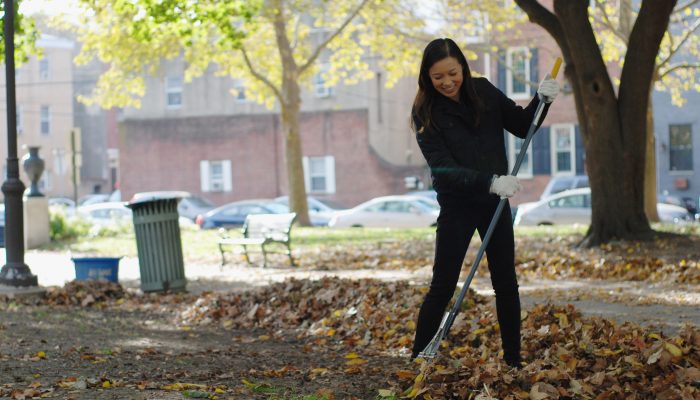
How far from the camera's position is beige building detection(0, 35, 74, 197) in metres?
63.7

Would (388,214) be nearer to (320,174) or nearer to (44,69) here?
(320,174)

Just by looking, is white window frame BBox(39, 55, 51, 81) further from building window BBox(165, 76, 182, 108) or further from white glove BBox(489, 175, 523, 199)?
white glove BBox(489, 175, 523, 199)

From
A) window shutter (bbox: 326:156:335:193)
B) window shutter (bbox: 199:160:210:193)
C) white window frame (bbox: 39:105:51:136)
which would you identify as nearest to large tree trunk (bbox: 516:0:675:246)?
window shutter (bbox: 326:156:335:193)

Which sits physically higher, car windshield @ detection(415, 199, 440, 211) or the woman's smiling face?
the woman's smiling face

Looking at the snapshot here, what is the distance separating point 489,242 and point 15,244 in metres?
7.65

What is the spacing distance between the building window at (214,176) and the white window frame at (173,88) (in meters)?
2.90

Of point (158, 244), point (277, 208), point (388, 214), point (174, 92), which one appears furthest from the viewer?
point (174, 92)

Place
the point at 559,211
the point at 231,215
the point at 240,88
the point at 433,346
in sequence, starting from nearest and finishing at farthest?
the point at 433,346, the point at 559,211, the point at 231,215, the point at 240,88

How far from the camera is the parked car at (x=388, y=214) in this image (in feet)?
112

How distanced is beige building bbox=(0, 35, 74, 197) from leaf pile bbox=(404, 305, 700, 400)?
5881 centimetres

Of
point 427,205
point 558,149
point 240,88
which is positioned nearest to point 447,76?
point 427,205

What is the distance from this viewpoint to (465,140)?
6457 millimetres

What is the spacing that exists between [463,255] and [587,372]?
0.90 m

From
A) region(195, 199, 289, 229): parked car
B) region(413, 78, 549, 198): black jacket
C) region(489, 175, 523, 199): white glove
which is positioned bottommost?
region(195, 199, 289, 229): parked car
